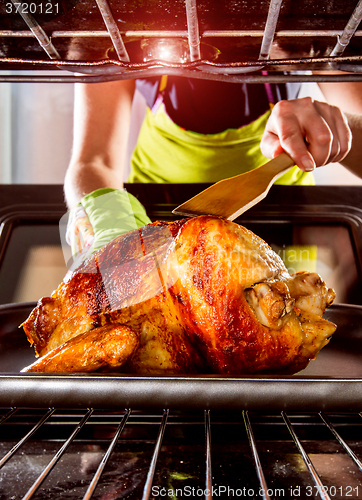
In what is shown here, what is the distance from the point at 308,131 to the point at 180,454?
2.41 feet

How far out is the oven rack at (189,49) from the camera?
0.56 meters

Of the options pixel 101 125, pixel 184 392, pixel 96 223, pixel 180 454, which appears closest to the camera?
pixel 184 392

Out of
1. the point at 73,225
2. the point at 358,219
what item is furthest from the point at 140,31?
the point at 358,219

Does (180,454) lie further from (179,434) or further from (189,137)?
(189,137)

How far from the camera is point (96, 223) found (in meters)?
0.92

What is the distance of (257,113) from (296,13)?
0.78 m

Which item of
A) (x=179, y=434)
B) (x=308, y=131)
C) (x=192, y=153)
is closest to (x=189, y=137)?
(x=192, y=153)

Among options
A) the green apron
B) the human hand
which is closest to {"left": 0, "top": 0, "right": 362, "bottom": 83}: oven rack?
the human hand

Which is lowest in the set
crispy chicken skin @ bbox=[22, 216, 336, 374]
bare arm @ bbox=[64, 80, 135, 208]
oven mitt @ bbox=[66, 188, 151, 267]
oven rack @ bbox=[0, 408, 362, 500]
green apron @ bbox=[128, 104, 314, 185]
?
oven rack @ bbox=[0, 408, 362, 500]

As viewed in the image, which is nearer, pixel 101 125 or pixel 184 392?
pixel 184 392

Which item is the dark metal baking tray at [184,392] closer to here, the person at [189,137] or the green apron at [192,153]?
the person at [189,137]

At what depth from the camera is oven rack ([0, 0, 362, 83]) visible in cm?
56

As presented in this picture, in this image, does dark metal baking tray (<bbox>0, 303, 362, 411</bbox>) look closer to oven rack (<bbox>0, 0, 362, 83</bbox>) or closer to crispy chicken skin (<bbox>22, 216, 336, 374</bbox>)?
crispy chicken skin (<bbox>22, 216, 336, 374</bbox>)

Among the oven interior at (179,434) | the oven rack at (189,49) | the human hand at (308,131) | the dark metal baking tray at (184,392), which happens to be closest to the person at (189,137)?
the human hand at (308,131)
